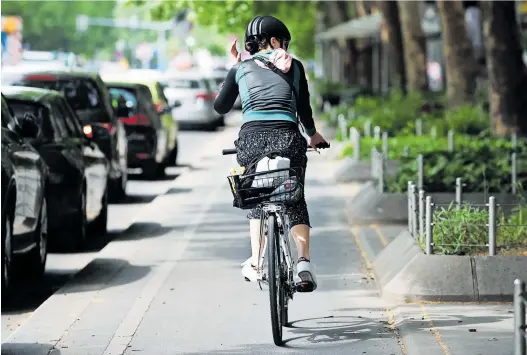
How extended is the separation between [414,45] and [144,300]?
23697 millimetres

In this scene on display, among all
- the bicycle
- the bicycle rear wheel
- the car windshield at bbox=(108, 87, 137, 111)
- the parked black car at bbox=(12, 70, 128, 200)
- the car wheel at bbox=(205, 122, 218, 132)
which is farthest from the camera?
the car wheel at bbox=(205, 122, 218, 132)

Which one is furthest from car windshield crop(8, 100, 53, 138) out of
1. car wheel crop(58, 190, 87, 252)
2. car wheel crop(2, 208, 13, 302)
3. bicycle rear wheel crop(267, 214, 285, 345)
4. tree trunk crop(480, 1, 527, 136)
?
tree trunk crop(480, 1, 527, 136)

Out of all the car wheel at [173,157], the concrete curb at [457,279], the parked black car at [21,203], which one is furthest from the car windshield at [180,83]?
the concrete curb at [457,279]

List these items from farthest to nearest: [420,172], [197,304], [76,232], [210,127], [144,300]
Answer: [210,127] → [420,172] → [76,232] → [144,300] → [197,304]

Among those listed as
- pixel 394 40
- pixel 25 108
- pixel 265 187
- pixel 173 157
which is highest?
pixel 394 40

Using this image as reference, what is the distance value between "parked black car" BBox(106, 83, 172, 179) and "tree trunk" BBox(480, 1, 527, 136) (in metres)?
4.91

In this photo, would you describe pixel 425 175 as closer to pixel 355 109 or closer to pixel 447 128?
pixel 447 128

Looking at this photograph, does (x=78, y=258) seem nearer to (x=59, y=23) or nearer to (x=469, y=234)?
(x=469, y=234)

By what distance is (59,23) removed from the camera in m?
100

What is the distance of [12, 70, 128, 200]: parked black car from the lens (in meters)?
17.1

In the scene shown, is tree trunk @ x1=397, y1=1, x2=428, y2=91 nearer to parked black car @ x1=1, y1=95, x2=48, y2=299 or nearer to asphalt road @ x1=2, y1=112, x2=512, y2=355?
asphalt road @ x1=2, y1=112, x2=512, y2=355

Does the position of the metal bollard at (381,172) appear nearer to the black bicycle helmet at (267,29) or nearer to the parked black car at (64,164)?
the parked black car at (64,164)

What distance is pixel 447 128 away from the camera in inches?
938

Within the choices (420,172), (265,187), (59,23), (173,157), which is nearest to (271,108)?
(265,187)
